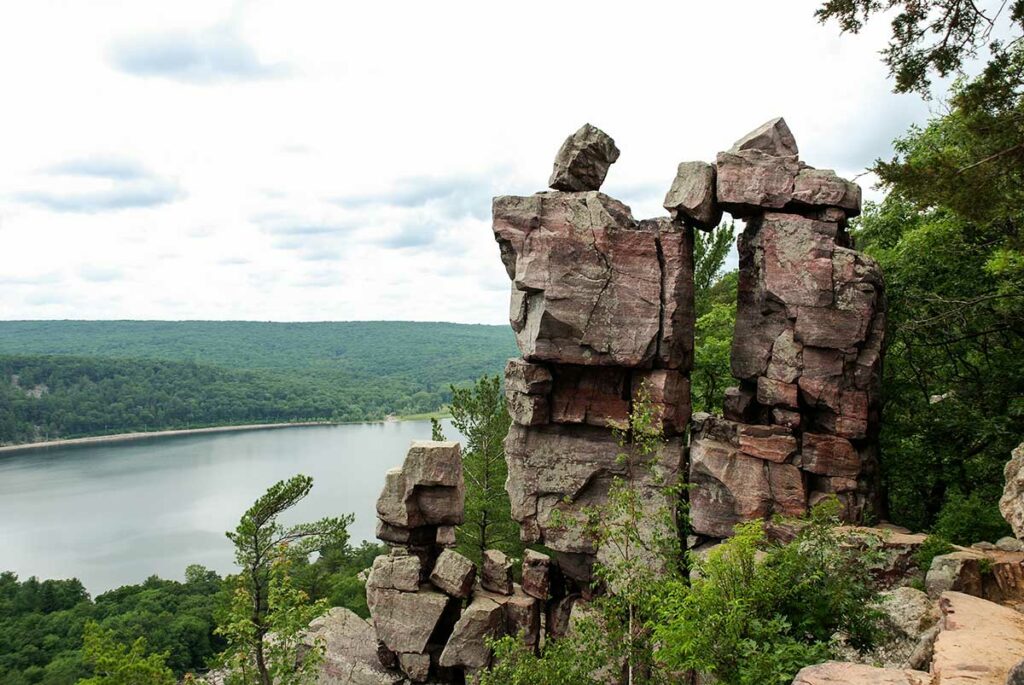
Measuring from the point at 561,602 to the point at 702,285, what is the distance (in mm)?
13721

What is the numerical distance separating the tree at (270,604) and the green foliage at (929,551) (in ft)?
35.4

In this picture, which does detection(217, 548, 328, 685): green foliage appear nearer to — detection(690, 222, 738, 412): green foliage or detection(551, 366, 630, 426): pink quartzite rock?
detection(551, 366, 630, 426): pink quartzite rock

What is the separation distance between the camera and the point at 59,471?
98.9 metres

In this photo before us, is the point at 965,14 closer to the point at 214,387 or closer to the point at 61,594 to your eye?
the point at 61,594

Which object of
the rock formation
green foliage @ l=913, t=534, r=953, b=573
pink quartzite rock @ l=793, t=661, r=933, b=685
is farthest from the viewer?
the rock formation

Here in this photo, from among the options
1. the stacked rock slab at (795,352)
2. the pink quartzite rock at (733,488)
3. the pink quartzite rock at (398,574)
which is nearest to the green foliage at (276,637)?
the pink quartzite rock at (398,574)

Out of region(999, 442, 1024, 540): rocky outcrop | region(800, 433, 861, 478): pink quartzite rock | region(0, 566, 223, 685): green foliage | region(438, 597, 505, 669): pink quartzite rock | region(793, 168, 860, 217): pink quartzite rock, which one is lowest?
region(0, 566, 223, 685): green foliage

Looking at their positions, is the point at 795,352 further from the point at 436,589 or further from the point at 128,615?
the point at 128,615

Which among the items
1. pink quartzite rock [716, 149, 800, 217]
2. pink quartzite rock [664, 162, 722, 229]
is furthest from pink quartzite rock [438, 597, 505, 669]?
pink quartzite rock [716, 149, 800, 217]

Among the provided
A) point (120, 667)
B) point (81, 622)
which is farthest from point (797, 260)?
point (81, 622)

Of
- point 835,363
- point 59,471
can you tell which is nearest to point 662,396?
point 835,363

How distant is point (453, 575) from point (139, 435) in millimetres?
128836

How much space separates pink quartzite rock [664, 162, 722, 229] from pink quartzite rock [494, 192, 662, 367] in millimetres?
867

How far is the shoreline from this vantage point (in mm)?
118875
